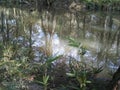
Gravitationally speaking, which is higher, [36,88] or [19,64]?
[19,64]

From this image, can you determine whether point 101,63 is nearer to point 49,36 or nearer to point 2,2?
point 49,36

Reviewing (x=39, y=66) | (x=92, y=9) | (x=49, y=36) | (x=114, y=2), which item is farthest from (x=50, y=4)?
(x=39, y=66)

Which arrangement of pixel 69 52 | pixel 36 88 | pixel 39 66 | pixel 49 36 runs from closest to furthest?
1. pixel 36 88
2. pixel 39 66
3. pixel 69 52
4. pixel 49 36

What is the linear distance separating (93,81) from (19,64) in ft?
4.85

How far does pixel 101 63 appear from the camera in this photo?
779 cm

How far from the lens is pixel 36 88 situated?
17.4ft

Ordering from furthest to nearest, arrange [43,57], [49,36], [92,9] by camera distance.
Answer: [92,9]
[49,36]
[43,57]

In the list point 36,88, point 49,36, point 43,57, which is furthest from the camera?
point 49,36

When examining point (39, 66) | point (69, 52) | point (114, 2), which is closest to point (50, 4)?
point (114, 2)

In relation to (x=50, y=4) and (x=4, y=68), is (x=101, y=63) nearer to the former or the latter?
(x=4, y=68)

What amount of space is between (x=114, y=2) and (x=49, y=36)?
16.6m

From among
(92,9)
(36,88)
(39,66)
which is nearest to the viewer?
(36,88)

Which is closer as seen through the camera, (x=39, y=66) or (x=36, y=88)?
(x=36, y=88)

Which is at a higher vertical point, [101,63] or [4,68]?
[4,68]
